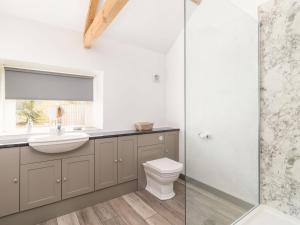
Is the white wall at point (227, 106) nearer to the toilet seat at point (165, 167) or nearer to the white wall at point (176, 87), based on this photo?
the toilet seat at point (165, 167)

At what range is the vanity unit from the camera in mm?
1592

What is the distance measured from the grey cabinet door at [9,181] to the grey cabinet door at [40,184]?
48 millimetres

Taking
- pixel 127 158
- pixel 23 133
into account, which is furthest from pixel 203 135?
pixel 23 133

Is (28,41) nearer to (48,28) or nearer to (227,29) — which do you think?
(48,28)

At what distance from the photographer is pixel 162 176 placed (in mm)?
2068

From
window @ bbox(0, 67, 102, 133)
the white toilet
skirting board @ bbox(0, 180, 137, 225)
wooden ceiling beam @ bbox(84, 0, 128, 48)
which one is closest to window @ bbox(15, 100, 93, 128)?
window @ bbox(0, 67, 102, 133)

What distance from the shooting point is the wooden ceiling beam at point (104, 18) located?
1526mm

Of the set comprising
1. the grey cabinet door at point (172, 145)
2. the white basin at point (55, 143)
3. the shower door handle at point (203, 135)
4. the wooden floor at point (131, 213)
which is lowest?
the wooden floor at point (131, 213)

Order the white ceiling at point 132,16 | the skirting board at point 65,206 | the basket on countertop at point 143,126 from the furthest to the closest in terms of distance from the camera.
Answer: the basket on countertop at point 143,126, the white ceiling at point 132,16, the skirting board at point 65,206

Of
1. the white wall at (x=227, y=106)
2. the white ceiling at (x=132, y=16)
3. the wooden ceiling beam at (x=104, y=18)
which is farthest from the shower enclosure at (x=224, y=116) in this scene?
the wooden ceiling beam at (x=104, y=18)

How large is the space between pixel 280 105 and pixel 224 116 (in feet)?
1.53

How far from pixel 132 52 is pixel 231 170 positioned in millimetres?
2260

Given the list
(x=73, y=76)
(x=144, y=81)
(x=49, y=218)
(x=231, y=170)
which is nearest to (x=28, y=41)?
(x=73, y=76)

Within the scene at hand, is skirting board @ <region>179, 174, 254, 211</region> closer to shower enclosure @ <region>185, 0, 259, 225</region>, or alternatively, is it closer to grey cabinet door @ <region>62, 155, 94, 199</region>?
shower enclosure @ <region>185, 0, 259, 225</region>
